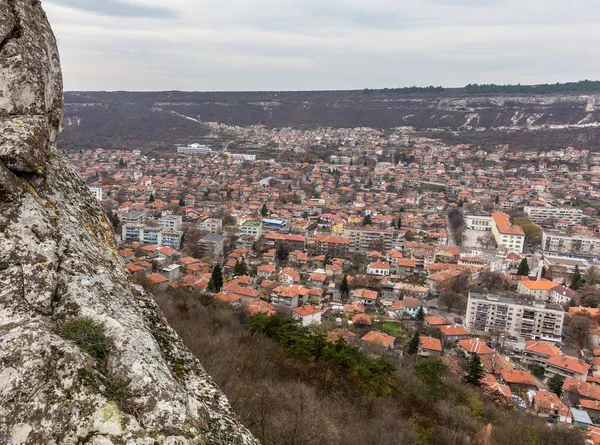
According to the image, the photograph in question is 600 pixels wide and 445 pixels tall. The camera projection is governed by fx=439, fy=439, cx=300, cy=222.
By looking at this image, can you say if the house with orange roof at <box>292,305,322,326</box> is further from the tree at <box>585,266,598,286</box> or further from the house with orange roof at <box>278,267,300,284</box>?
the tree at <box>585,266,598,286</box>

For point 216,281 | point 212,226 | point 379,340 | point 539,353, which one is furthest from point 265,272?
point 539,353

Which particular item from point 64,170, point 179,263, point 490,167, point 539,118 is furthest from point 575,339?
point 539,118

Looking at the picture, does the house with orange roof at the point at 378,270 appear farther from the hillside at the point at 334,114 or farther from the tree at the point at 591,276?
the hillside at the point at 334,114

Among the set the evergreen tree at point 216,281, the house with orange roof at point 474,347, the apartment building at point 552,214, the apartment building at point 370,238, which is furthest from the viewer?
the apartment building at point 552,214


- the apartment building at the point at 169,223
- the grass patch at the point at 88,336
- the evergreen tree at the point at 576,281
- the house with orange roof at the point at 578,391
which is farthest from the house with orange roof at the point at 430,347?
the apartment building at the point at 169,223

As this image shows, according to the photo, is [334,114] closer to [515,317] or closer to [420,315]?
[420,315]

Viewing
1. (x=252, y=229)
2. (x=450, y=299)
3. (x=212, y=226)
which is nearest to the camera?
(x=450, y=299)
